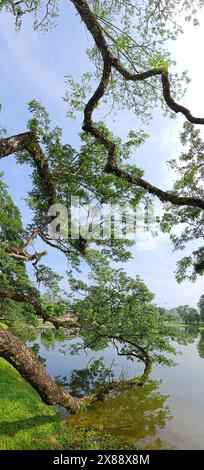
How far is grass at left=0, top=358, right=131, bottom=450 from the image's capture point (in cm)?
679

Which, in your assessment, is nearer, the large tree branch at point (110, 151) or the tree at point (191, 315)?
the large tree branch at point (110, 151)

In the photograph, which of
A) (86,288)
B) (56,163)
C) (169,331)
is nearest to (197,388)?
(169,331)

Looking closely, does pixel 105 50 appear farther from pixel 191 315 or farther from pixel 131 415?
pixel 191 315

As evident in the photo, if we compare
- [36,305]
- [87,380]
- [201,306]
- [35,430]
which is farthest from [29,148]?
[201,306]

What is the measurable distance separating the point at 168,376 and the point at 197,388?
2.93 m

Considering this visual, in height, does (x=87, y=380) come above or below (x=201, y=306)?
below

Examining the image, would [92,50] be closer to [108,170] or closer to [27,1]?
[27,1]

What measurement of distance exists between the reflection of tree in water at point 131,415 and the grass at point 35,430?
84cm

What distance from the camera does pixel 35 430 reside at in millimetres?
7598

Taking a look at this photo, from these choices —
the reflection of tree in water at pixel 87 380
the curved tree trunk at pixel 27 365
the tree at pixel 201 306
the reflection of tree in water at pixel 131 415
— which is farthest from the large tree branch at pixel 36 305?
the tree at pixel 201 306

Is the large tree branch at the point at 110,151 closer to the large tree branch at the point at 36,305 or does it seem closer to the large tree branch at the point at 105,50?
the large tree branch at the point at 105,50

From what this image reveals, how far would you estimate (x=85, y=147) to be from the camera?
8.02m

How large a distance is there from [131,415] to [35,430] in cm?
488

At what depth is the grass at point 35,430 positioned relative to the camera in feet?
22.3
